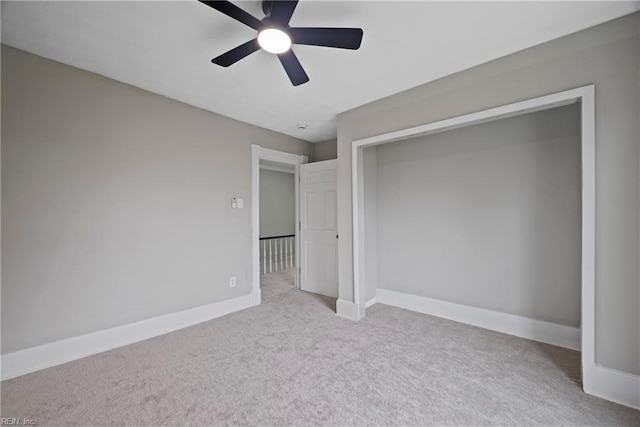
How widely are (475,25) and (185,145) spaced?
2958 millimetres

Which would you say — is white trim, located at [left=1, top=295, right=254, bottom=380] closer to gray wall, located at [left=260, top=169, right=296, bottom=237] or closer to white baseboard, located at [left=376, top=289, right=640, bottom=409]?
white baseboard, located at [left=376, top=289, right=640, bottom=409]

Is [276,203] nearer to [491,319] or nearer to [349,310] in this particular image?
[349,310]

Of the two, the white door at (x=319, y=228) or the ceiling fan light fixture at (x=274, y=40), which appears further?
the white door at (x=319, y=228)

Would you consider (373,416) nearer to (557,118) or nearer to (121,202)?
(121,202)

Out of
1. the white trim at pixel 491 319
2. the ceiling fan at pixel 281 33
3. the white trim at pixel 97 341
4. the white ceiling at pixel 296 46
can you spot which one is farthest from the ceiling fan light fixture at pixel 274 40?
the white trim at pixel 491 319

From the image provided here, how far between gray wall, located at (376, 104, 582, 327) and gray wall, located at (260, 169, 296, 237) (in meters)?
4.27

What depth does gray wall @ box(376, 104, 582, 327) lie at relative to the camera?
8.53 feet

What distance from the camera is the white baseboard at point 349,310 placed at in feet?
10.7

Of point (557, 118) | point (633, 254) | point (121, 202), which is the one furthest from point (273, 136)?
point (633, 254)

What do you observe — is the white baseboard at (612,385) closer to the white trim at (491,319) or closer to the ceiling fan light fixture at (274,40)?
the white trim at (491,319)

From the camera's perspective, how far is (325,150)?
186 inches

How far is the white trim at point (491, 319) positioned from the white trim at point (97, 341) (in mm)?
2339

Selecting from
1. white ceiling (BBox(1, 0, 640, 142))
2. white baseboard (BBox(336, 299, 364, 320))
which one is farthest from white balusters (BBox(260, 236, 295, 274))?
white ceiling (BBox(1, 0, 640, 142))

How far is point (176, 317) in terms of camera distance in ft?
9.89
